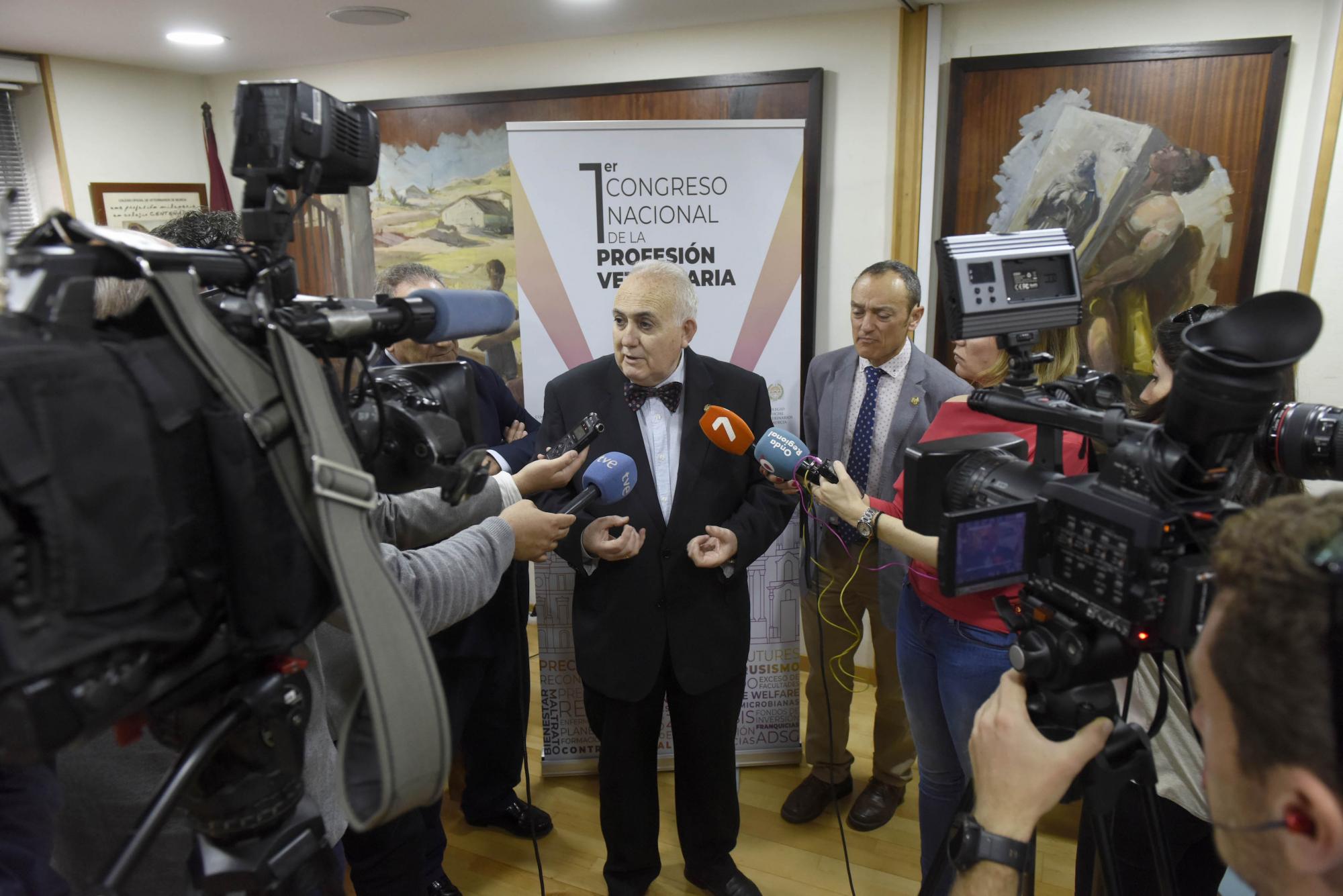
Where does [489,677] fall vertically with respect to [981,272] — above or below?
below

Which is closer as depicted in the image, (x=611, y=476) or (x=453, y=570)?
(x=453, y=570)

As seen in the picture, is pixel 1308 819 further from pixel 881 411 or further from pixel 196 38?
pixel 196 38

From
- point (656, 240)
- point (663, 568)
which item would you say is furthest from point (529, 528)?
point (656, 240)

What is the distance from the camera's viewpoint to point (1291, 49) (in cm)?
249

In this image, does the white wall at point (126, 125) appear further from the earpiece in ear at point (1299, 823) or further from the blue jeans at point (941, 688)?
the earpiece in ear at point (1299, 823)

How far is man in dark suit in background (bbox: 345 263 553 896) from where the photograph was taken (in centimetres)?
217

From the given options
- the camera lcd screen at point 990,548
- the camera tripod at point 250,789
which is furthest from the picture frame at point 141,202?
the camera lcd screen at point 990,548

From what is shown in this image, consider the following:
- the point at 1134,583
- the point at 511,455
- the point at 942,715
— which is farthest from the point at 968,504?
the point at 511,455

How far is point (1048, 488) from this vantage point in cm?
96

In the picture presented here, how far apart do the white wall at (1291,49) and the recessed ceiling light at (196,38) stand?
2.85 meters

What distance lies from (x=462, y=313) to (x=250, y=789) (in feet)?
1.60

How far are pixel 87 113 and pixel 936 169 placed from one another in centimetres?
369

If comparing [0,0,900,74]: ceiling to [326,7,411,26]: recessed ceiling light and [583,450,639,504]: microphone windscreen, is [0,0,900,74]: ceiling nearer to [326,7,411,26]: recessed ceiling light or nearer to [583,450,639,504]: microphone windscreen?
[326,7,411,26]: recessed ceiling light

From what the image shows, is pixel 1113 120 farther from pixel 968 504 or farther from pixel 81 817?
pixel 81 817
